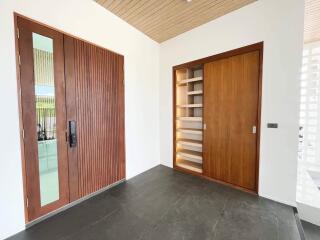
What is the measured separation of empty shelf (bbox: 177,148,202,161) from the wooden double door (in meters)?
1.58

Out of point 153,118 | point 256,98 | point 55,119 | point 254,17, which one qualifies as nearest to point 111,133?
point 55,119

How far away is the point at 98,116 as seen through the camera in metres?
2.56

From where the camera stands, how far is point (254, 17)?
241 centimetres

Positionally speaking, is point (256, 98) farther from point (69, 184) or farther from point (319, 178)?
point (69, 184)

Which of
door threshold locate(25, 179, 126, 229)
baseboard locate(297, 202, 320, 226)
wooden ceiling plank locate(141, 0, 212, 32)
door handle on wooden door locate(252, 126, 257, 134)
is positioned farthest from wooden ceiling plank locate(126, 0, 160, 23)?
baseboard locate(297, 202, 320, 226)

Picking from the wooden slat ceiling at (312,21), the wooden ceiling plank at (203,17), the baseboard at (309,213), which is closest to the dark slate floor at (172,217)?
the baseboard at (309,213)

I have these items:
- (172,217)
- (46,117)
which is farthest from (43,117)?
(172,217)

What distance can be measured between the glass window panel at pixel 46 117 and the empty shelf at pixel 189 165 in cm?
245

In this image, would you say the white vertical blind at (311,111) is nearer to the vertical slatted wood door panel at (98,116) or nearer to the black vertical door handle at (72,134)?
the vertical slatted wood door panel at (98,116)

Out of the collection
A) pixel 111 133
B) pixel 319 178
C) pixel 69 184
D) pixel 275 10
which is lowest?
pixel 319 178

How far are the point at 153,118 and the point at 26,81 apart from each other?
8.03ft

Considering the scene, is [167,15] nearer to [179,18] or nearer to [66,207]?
[179,18]

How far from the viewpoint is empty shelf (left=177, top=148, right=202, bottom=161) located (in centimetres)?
341

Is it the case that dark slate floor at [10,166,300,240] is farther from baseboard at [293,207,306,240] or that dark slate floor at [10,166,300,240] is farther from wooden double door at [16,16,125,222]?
wooden double door at [16,16,125,222]
